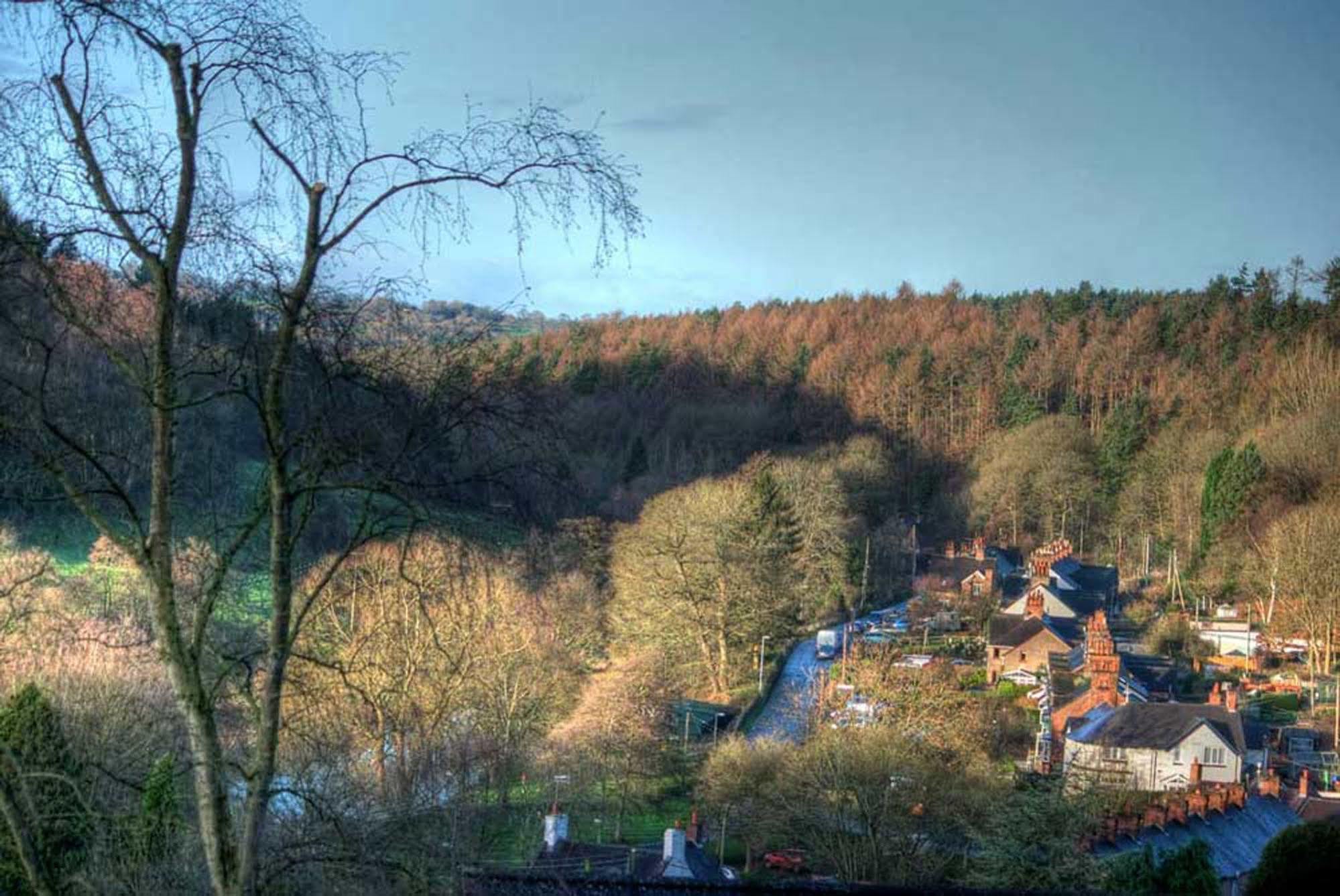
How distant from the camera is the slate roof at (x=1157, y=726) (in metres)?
19.6

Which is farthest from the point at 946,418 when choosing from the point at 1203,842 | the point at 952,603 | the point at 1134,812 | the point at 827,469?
the point at 1203,842

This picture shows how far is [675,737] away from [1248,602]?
20.8 m

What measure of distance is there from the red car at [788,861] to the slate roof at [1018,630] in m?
12.7

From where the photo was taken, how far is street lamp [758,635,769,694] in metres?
25.8

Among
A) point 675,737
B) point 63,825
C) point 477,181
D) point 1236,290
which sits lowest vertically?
point 675,737

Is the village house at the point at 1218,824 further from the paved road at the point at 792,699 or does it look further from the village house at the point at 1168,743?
the paved road at the point at 792,699

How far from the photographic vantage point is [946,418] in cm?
5238

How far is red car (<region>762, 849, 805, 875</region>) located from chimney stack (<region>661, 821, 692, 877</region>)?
4.15 m

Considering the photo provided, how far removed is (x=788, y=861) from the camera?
16344 mm

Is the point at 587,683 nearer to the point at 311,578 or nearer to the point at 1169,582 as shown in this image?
the point at 311,578

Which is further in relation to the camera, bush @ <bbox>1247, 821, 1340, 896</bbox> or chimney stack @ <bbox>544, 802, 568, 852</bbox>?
chimney stack @ <bbox>544, 802, 568, 852</bbox>

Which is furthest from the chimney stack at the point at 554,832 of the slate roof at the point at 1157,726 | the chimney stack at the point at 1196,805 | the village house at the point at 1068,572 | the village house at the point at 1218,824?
the village house at the point at 1068,572

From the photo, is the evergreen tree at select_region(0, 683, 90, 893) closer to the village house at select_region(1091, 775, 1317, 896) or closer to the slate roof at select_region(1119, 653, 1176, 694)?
the village house at select_region(1091, 775, 1317, 896)

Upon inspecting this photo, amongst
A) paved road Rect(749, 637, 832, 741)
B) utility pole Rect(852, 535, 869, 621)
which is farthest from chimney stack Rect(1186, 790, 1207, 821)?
utility pole Rect(852, 535, 869, 621)
